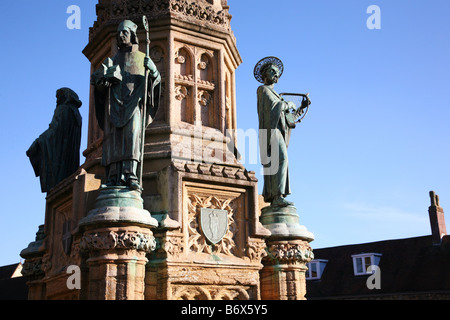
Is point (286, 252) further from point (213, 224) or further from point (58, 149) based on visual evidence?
point (58, 149)

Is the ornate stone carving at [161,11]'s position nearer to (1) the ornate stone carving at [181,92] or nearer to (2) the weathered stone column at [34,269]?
(1) the ornate stone carving at [181,92]

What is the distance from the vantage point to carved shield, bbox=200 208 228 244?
8938 millimetres

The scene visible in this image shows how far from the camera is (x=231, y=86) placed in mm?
11859

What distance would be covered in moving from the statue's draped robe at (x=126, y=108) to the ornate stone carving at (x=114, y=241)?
1.15 metres

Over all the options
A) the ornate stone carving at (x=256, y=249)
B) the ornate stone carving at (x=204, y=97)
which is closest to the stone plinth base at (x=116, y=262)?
the ornate stone carving at (x=256, y=249)

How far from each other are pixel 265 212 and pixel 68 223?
323 centimetres

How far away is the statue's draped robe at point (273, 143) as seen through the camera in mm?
9961

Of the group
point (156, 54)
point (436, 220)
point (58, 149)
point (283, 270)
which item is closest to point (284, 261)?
point (283, 270)

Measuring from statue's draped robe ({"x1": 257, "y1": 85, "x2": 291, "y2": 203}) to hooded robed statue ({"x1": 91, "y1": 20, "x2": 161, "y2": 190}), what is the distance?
2147 mm

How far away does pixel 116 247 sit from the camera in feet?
25.8

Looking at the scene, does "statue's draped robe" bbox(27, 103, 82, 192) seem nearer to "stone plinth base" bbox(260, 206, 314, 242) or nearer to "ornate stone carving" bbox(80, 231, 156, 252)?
"ornate stone carving" bbox(80, 231, 156, 252)

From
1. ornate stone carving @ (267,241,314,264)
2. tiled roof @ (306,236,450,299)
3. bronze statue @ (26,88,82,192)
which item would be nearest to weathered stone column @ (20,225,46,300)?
bronze statue @ (26,88,82,192)

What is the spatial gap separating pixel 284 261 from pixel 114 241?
9.91 feet
